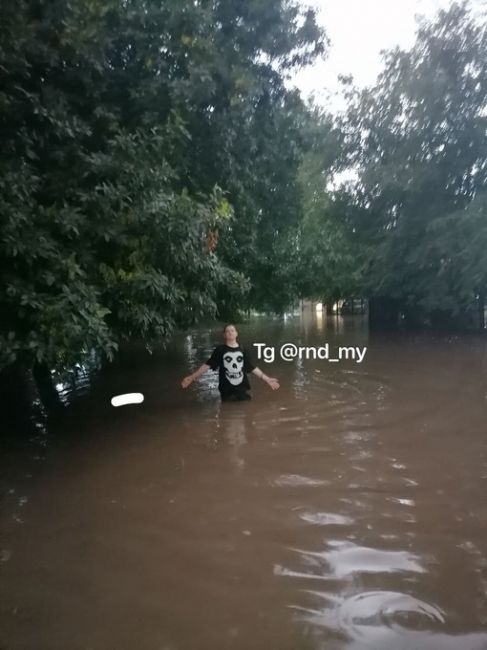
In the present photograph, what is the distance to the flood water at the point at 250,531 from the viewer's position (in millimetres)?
2965

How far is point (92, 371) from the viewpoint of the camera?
42.3 feet

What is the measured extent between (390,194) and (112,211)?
17.4 metres

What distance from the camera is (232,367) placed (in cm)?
861

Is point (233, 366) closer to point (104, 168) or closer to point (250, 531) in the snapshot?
point (104, 168)

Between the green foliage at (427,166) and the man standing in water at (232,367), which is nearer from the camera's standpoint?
the man standing in water at (232,367)

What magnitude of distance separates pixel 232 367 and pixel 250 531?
4583 mm

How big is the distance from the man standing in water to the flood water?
58cm

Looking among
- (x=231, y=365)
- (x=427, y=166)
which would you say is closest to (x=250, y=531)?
(x=231, y=365)

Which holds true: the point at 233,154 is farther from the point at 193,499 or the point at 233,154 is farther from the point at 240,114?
the point at 193,499

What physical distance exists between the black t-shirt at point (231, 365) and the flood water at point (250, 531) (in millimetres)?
606

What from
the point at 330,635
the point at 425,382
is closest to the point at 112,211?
the point at 330,635

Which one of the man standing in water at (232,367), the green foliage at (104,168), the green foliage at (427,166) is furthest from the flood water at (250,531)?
the green foliage at (427,166)

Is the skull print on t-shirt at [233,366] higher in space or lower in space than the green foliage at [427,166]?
lower

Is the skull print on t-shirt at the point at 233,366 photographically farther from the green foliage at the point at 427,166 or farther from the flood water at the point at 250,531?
the green foliage at the point at 427,166
